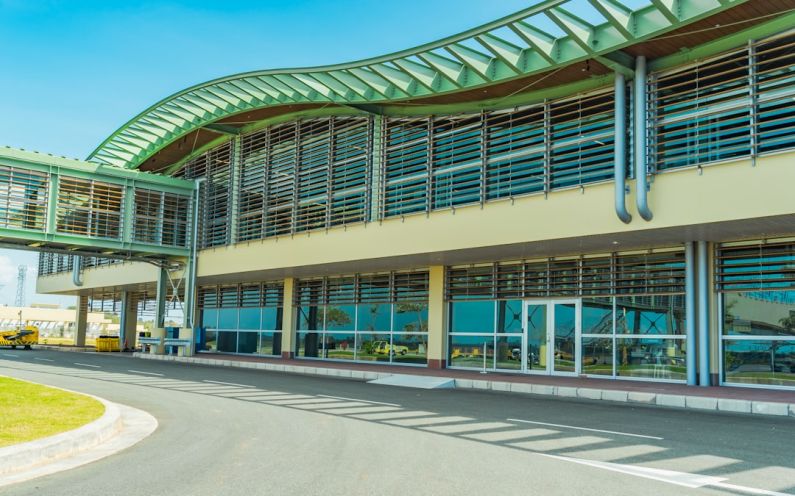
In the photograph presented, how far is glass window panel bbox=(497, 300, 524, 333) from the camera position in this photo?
70.4 feet

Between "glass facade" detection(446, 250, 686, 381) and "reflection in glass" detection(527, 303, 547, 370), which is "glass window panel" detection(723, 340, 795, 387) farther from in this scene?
"reflection in glass" detection(527, 303, 547, 370)

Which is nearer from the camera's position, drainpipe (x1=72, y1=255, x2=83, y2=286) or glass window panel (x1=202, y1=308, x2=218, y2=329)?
glass window panel (x1=202, y1=308, x2=218, y2=329)

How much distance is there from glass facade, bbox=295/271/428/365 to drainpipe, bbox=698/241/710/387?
9634mm

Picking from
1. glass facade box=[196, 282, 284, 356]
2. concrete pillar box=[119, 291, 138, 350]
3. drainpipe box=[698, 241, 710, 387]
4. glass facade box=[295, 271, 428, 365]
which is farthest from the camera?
concrete pillar box=[119, 291, 138, 350]

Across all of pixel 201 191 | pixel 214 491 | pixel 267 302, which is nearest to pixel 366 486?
pixel 214 491

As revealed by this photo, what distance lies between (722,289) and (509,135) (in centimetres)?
712

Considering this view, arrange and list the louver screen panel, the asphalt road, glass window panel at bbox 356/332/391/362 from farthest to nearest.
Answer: the louver screen panel < glass window panel at bbox 356/332/391/362 < the asphalt road

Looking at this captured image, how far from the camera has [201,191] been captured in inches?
1315

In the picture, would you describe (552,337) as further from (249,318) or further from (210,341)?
(210,341)

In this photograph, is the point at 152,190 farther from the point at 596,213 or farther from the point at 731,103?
the point at 731,103

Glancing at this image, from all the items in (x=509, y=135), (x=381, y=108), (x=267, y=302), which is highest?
(x=381, y=108)

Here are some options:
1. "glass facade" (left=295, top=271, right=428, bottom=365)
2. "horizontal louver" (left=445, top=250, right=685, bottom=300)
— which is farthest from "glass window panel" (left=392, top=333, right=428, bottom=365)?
"horizontal louver" (left=445, top=250, right=685, bottom=300)

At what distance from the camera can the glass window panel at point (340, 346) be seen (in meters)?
27.4

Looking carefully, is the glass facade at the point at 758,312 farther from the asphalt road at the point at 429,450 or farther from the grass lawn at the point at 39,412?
the grass lawn at the point at 39,412
